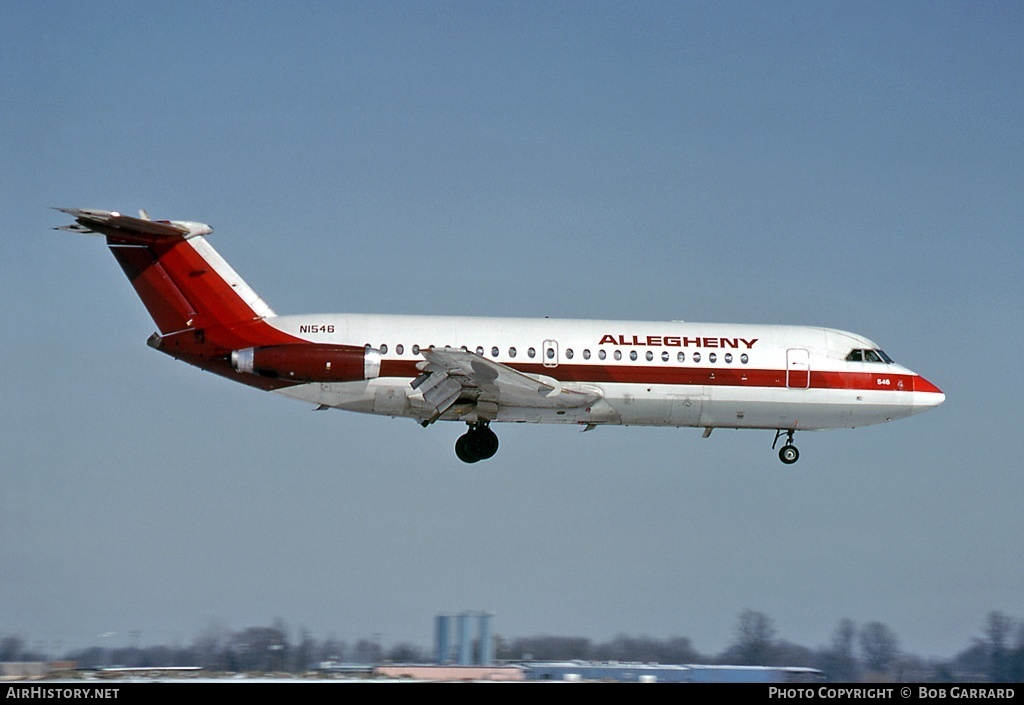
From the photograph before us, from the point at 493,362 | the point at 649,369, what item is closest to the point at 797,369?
the point at 649,369

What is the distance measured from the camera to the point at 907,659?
115ft

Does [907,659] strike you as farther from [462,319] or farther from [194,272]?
[194,272]

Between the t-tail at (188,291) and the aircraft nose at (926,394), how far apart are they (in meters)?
20.8

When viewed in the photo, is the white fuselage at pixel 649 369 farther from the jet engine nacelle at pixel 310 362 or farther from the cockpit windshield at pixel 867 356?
the jet engine nacelle at pixel 310 362

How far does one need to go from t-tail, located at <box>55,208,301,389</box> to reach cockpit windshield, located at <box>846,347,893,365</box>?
1847cm

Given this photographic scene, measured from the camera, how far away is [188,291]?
41844mm

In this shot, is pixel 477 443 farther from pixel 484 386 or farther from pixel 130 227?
pixel 130 227

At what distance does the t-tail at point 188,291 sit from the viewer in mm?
41156

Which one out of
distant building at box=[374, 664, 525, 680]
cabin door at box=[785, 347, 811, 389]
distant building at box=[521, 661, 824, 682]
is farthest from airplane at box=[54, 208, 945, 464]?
distant building at box=[374, 664, 525, 680]

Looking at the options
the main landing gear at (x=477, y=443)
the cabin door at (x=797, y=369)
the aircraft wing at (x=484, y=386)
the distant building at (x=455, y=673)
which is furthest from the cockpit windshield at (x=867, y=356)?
the distant building at (x=455, y=673)

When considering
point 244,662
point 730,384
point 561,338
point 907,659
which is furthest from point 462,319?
point 907,659

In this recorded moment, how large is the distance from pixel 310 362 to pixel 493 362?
555 cm

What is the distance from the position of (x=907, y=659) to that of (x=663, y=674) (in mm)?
7180

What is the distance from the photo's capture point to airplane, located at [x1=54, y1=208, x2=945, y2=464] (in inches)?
1567
